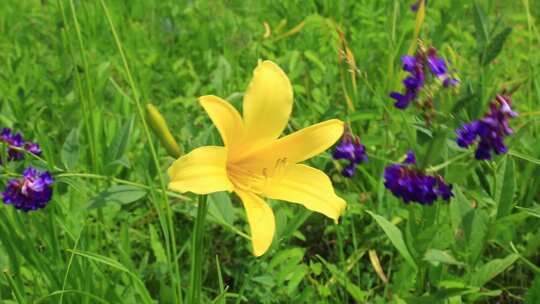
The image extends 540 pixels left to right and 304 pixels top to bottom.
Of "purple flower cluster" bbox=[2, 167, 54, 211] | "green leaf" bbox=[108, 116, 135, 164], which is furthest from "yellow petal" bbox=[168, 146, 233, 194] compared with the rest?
"green leaf" bbox=[108, 116, 135, 164]

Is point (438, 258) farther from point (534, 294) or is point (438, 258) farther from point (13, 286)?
point (13, 286)

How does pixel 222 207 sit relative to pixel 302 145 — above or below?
below

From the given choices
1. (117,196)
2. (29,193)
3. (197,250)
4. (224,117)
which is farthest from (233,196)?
(224,117)

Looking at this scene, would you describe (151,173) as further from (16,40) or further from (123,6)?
(123,6)

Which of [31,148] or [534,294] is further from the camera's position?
[31,148]

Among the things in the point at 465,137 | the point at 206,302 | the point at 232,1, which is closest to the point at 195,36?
the point at 232,1

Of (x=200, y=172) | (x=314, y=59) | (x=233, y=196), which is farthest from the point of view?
(x=314, y=59)

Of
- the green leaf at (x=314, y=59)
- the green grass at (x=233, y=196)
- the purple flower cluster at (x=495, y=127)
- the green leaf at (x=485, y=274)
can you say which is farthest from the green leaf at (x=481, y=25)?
the green leaf at (x=314, y=59)

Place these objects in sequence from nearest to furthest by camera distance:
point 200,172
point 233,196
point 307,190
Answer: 1. point 200,172
2. point 307,190
3. point 233,196
